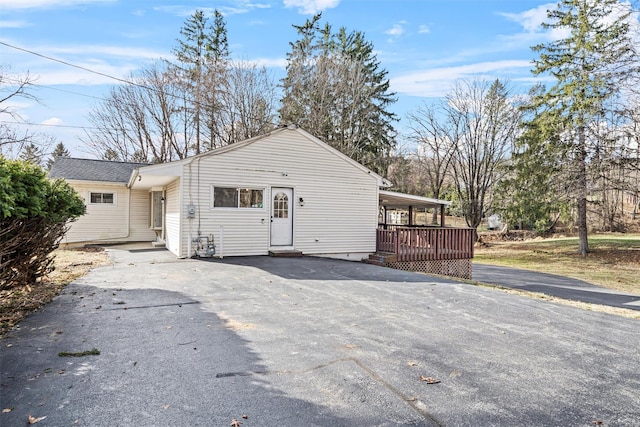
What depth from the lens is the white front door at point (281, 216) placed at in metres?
11.8

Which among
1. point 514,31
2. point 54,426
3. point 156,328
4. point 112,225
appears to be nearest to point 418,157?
point 514,31

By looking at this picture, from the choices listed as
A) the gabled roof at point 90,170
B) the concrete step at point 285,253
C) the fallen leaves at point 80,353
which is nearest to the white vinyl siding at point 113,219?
the gabled roof at point 90,170

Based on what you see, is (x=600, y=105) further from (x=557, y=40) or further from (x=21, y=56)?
(x=21, y=56)

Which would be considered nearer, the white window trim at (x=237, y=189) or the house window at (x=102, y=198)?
the white window trim at (x=237, y=189)

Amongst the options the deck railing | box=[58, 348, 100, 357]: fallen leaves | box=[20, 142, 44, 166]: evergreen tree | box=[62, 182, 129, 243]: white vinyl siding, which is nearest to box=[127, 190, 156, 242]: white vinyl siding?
box=[62, 182, 129, 243]: white vinyl siding

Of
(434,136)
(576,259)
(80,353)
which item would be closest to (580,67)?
(434,136)

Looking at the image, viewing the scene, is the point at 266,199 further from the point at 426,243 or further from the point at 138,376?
the point at 138,376

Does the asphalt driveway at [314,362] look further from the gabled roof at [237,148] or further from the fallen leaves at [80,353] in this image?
the gabled roof at [237,148]

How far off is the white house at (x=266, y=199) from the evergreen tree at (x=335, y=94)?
1154cm

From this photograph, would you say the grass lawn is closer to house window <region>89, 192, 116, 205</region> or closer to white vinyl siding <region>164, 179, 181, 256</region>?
white vinyl siding <region>164, 179, 181, 256</region>

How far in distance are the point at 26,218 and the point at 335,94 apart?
67.1ft

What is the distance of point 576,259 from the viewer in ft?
60.3

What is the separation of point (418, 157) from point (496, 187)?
6.65 m

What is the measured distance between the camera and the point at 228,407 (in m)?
2.63
